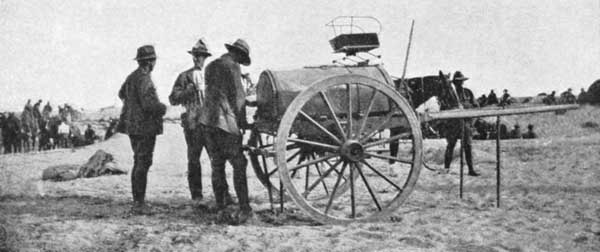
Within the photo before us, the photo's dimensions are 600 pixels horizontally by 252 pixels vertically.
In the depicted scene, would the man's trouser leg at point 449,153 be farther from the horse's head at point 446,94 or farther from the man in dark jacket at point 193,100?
the man in dark jacket at point 193,100

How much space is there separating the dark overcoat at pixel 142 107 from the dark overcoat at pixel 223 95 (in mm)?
772

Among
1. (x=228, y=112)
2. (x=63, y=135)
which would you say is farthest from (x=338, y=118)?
(x=63, y=135)

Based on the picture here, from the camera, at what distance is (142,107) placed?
6.38 m

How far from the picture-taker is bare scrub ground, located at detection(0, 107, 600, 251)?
16.3 feet

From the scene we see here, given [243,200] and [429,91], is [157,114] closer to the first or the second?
[243,200]

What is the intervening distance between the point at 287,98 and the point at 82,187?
5.05 m

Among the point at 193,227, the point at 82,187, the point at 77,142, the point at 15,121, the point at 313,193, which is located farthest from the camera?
the point at 77,142

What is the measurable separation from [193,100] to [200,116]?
134cm

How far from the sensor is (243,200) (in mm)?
5953

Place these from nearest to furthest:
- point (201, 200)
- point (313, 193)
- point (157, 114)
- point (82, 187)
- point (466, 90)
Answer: point (157, 114), point (201, 200), point (313, 193), point (82, 187), point (466, 90)

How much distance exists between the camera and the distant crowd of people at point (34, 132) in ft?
63.1

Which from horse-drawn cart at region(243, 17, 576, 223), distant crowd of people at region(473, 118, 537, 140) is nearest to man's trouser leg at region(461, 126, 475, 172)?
horse-drawn cart at region(243, 17, 576, 223)

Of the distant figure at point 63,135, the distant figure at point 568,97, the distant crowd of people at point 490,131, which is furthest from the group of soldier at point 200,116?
the distant figure at point 568,97

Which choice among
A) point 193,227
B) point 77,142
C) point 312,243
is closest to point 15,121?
point 77,142
